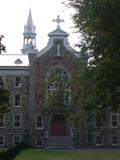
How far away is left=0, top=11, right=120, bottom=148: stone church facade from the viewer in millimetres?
67312

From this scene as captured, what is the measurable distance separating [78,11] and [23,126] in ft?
132

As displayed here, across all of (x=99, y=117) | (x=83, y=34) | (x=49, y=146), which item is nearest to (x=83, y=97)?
(x=99, y=117)

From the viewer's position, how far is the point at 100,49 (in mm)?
27781

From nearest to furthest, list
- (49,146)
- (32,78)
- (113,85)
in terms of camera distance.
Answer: (113,85), (49,146), (32,78)

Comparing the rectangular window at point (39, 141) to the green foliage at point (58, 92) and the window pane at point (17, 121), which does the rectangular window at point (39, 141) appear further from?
the green foliage at point (58, 92)

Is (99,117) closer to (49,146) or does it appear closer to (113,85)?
(113,85)

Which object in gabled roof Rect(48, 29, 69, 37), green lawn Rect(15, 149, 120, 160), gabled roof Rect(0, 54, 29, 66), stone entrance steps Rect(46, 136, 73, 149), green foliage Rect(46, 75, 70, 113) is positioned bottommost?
green lawn Rect(15, 149, 120, 160)

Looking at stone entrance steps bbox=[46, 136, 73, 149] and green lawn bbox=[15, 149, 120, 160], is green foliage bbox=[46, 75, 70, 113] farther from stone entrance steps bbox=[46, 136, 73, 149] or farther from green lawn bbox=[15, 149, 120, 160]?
stone entrance steps bbox=[46, 136, 73, 149]

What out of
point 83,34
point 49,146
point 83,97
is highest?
point 83,34

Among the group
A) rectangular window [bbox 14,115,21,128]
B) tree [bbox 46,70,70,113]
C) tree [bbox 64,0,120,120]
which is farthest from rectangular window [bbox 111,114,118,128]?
tree [bbox 64,0,120,120]

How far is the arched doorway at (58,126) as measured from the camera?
2662 inches

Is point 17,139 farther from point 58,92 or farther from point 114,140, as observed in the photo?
point 58,92

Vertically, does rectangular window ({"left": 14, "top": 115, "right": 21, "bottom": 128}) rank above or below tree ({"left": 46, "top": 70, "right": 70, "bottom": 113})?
below

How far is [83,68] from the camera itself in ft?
99.3
